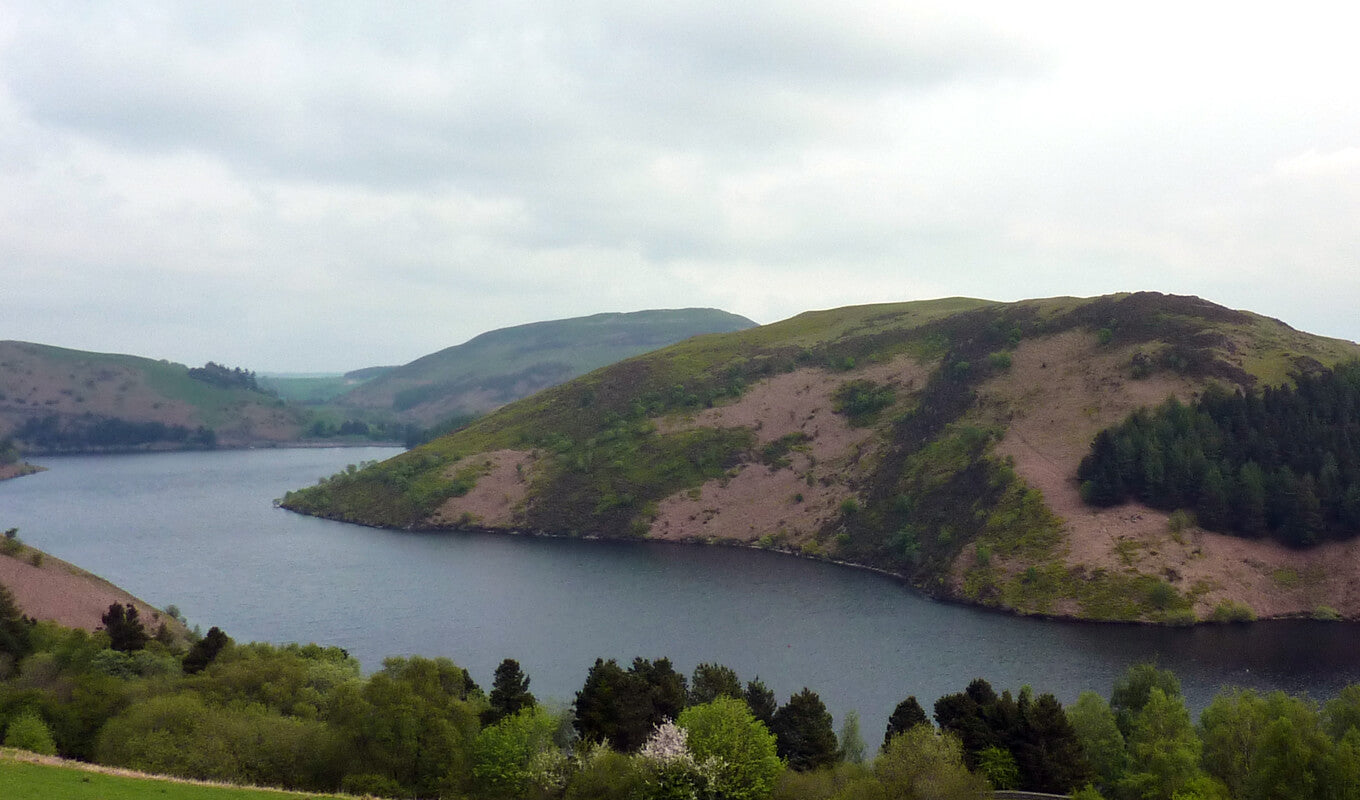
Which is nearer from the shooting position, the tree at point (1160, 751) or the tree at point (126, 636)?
the tree at point (1160, 751)

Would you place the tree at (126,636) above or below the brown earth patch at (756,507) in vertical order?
below

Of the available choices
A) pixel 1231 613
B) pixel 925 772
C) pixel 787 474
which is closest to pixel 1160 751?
pixel 925 772

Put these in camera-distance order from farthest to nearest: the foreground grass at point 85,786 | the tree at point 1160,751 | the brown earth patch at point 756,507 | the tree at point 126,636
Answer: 1. the brown earth patch at point 756,507
2. the tree at point 126,636
3. the tree at point 1160,751
4. the foreground grass at point 85,786

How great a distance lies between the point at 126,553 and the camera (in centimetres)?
14400

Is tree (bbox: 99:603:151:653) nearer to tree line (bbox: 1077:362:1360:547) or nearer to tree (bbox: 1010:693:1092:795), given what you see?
tree (bbox: 1010:693:1092:795)

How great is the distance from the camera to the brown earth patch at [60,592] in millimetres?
84438

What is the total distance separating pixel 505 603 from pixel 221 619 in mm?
31241

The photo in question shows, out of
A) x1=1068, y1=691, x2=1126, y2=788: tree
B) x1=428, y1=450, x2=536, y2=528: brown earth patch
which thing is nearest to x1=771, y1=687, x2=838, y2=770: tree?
x1=1068, y1=691, x2=1126, y2=788: tree

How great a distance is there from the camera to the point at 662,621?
98.2 m

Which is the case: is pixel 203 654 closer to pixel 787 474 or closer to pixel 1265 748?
pixel 1265 748

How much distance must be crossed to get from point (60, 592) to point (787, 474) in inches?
4117

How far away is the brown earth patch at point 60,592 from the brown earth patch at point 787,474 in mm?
82308

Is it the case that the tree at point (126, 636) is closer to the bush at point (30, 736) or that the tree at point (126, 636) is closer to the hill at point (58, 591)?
the bush at point (30, 736)

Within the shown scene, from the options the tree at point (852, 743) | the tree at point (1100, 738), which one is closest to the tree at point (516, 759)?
the tree at point (852, 743)
